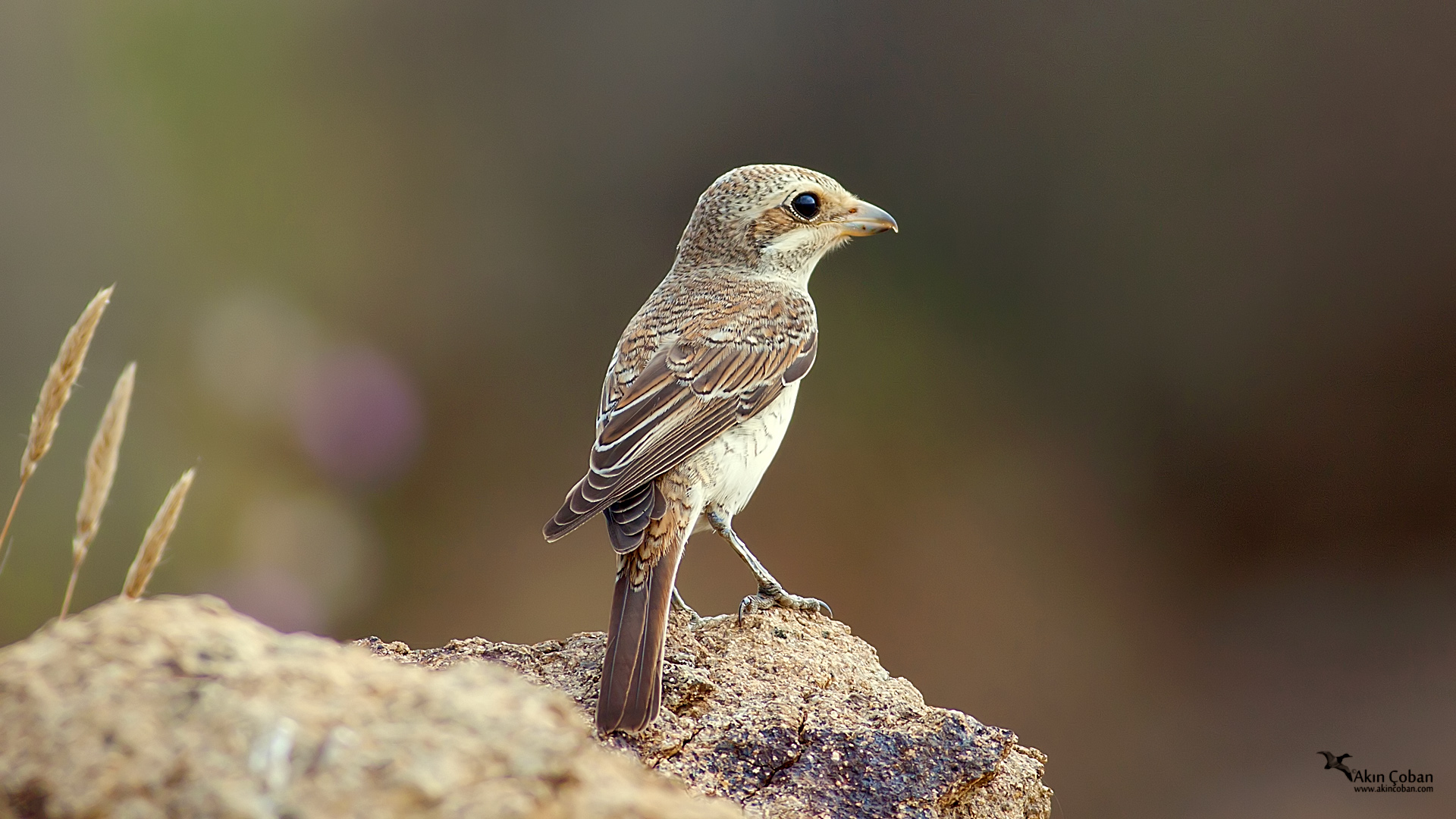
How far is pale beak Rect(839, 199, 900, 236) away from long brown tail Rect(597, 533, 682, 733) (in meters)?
2.17

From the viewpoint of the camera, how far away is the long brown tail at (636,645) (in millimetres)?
3279

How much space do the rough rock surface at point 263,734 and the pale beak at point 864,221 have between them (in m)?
3.86

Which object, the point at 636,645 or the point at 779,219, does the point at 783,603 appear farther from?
the point at 779,219

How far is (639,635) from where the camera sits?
3.49 m

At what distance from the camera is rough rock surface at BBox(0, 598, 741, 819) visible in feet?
5.37

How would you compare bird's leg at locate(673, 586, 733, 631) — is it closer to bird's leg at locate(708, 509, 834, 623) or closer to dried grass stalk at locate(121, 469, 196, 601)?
bird's leg at locate(708, 509, 834, 623)

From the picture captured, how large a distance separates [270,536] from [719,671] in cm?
567

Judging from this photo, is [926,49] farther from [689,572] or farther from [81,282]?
[81,282]

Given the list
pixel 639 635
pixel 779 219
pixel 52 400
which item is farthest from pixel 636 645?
pixel 779 219

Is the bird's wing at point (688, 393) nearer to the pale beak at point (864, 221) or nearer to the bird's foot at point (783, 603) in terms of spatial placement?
the pale beak at point (864, 221)

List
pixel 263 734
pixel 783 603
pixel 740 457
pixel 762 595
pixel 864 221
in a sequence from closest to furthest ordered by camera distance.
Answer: pixel 263 734 < pixel 740 457 < pixel 783 603 < pixel 762 595 < pixel 864 221

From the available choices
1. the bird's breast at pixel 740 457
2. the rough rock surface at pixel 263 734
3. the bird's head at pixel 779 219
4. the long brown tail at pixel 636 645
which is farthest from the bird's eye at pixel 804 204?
the rough rock surface at pixel 263 734

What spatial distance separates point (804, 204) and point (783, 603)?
1.92 m

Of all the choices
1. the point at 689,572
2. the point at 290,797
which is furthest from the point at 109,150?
the point at 290,797
